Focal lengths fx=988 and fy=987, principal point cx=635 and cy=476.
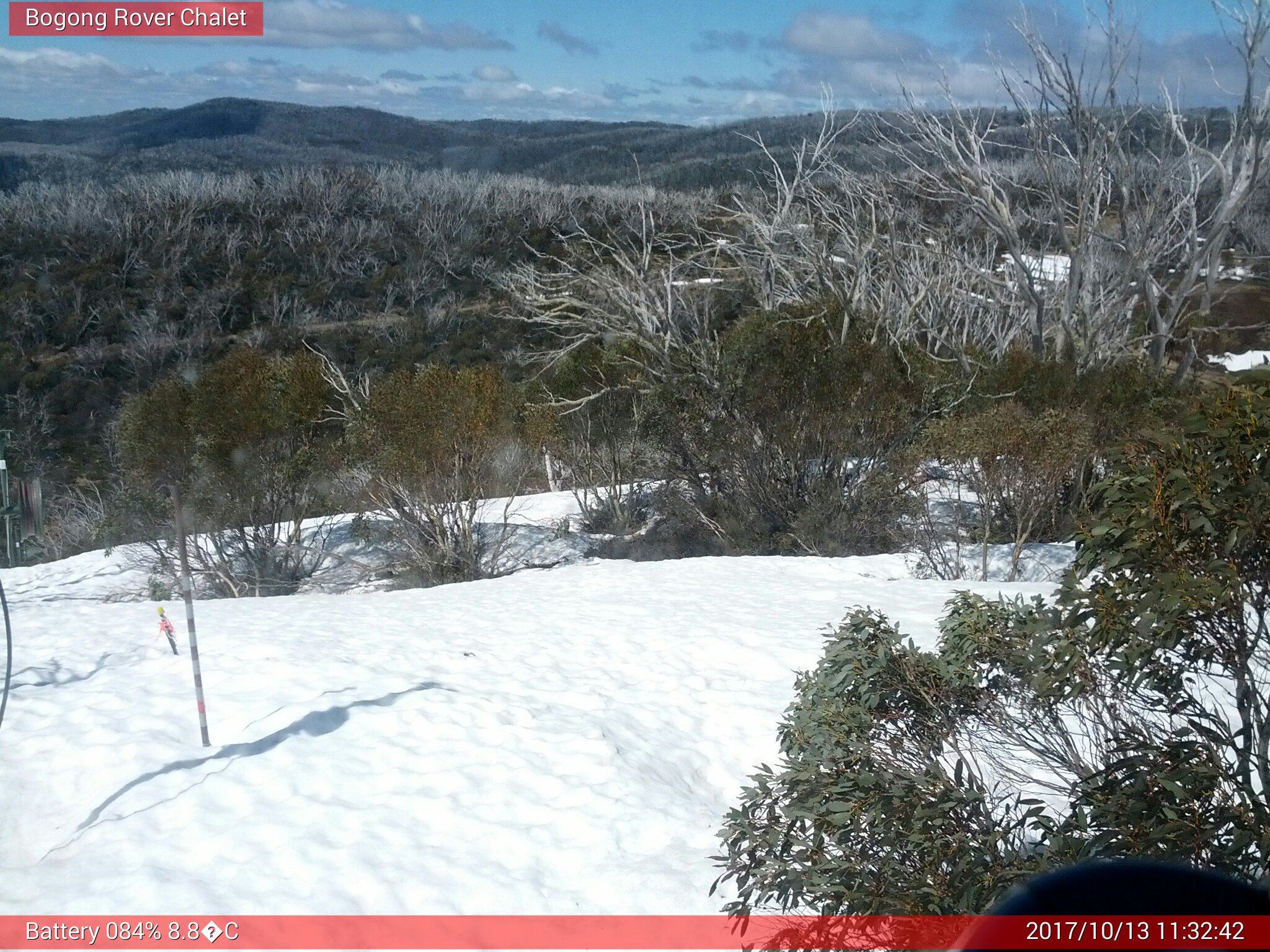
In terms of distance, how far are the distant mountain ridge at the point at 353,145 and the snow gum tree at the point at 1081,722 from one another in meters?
33.0

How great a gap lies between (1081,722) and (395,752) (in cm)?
321

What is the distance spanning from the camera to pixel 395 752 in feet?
16.2

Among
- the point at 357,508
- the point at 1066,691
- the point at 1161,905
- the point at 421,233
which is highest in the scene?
the point at 421,233

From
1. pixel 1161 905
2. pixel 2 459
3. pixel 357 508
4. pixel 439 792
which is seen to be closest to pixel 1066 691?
pixel 1161 905

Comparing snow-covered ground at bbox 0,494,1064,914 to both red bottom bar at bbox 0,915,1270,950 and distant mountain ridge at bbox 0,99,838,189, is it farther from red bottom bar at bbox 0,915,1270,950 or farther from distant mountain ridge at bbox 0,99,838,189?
distant mountain ridge at bbox 0,99,838,189

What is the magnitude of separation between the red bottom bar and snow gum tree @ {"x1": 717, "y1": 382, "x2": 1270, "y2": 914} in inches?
3.9

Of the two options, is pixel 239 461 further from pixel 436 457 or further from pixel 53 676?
pixel 53 676

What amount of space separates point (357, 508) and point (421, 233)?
27.4 m

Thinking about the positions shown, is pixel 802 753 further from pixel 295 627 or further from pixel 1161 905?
pixel 295 627

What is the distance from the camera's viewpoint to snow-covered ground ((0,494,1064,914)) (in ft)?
12.6

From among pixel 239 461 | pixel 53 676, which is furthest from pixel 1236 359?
pixel 53 676

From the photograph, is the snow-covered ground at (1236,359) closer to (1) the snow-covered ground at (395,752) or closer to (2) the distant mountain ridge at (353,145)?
(2) the distant mountain ridge at (353,145)

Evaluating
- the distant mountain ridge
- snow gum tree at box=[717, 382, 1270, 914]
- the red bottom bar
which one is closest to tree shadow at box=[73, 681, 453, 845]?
the red bottom bar

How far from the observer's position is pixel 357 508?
12.7 meters
